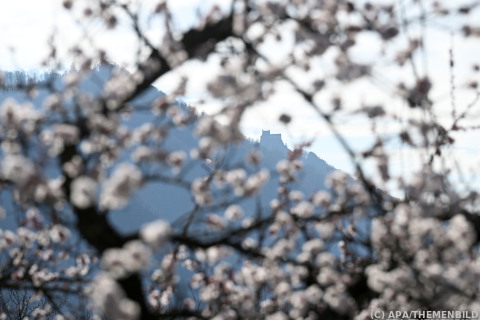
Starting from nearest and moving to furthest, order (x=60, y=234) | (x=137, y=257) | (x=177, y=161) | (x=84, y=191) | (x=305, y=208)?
(x=137, y=257) → (x=84, y=191) → (x=177, y=161) → (x=60, y=234) → (x=305, y=208)

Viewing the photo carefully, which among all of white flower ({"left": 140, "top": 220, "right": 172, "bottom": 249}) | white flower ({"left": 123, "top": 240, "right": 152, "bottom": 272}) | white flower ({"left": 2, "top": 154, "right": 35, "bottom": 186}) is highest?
white flower ({"left": 2, "top": 154, "right": 35, "bottom": 186})

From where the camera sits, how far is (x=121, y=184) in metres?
3.15

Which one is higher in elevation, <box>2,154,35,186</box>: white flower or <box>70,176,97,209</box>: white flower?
<box>2,154,35,186</box>: white flower

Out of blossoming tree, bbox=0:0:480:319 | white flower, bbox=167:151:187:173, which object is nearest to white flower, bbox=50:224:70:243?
blossoming tree, bbox=0:0:480:319

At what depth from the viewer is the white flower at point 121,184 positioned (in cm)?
315

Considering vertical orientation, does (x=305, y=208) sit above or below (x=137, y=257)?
below

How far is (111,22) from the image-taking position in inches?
201

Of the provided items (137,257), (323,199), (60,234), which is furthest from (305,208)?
(137,257)

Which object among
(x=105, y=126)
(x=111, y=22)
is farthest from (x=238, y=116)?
(x=111, y=22)

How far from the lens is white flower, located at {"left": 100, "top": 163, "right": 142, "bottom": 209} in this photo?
10.3 feet

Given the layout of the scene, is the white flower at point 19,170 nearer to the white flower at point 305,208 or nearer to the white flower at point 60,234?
the white flower at point 60,234

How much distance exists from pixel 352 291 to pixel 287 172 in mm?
1998

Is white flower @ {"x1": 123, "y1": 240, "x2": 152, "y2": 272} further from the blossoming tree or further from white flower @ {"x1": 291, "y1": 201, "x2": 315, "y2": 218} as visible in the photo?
white flower @ {"x1": 291, "y1": 201, "x2": 315, "y2": 218}

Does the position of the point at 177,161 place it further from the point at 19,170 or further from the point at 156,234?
the point at 19,170
